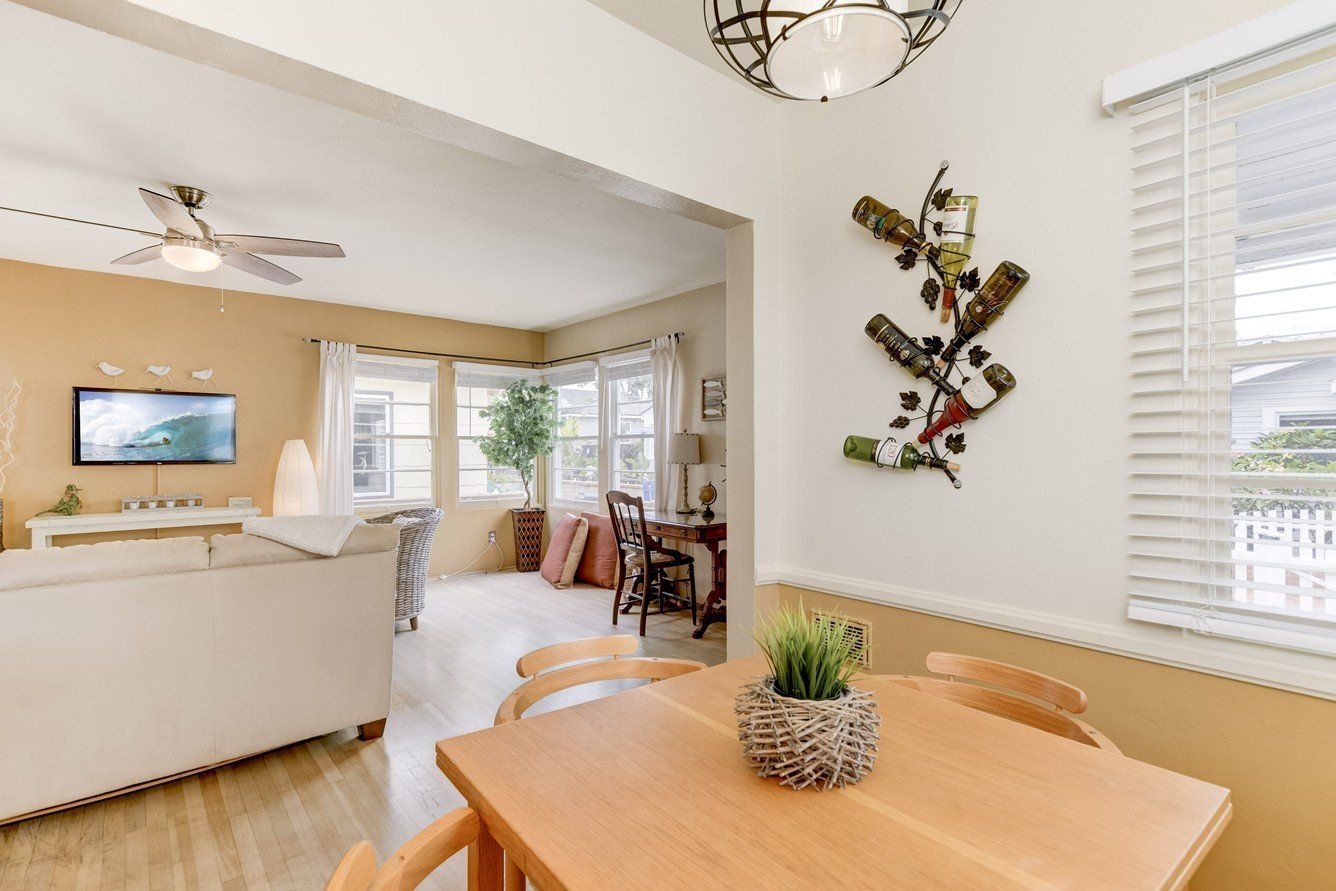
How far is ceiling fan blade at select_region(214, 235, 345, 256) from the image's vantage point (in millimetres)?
3406

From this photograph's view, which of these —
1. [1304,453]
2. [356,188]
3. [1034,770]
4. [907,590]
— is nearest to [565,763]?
[1034,770]

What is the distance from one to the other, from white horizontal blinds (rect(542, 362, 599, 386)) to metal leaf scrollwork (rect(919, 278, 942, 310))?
4635mm

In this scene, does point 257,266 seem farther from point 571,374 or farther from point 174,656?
point 571,374

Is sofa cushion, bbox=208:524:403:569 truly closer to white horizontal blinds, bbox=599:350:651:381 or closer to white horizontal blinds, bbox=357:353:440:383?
white horizontal blinds, bbox=599:350:651:381

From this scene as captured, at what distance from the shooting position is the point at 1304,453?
1431 mm

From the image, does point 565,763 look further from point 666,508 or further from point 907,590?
point 666,508

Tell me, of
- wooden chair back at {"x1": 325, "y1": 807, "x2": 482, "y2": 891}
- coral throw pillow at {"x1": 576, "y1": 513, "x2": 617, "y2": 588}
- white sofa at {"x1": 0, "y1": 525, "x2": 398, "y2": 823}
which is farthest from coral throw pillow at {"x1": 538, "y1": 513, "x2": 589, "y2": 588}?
wooden chair back at {"x1": 325, "y1": 807, "x2": 482, "y2": 891}

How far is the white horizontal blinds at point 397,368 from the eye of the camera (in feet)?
19.9

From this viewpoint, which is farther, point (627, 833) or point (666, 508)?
point (666, 508)

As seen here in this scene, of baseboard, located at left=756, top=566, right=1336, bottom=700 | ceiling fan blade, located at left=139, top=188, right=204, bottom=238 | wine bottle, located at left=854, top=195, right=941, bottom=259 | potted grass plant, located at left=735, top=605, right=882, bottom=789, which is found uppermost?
ceiling fan blade, located at left=139, top=188, right=204, bottom=238

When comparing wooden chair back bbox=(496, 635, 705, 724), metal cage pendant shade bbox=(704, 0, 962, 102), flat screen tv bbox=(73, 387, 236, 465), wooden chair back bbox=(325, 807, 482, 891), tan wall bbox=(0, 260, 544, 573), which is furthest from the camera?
flat screen tv bbox=(73, 387, 236, 465)

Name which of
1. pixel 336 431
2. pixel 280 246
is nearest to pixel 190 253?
pixel 280 246

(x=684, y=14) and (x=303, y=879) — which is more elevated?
(x=684, y=14)

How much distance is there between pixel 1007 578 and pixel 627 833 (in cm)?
152
